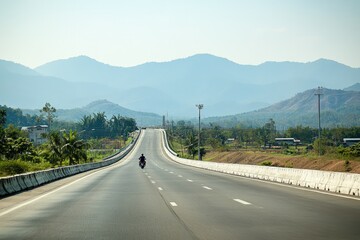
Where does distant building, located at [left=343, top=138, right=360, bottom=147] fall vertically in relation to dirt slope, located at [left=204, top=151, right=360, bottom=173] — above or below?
above

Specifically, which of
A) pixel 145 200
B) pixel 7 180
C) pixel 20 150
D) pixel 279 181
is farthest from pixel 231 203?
pixel 20 150

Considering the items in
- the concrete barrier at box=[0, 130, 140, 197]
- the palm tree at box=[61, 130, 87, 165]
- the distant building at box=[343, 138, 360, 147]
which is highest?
the distant building at box=[343, 138, 360, 147]

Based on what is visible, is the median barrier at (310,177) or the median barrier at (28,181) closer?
the median barrier at (310,177)

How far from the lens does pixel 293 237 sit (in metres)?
11.3

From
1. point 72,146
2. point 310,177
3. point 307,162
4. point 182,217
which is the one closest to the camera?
point 182,217

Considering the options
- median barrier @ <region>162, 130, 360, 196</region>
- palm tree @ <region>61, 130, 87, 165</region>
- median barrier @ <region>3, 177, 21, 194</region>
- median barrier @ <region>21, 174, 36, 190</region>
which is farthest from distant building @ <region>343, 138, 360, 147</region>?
median barrier @ <region>3, 177, 21, 194</region>

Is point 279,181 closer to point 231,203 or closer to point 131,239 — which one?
point 231,203

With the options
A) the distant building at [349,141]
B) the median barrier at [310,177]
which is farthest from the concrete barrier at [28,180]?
the distant building at [349,141]

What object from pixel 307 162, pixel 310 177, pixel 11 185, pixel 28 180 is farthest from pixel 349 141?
pixel 11 185

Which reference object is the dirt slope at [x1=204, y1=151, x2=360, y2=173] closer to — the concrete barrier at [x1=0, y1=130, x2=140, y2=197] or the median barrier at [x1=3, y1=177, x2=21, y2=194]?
the concrete barrier at [x1=0, y1=130, x2=140, y2=197]

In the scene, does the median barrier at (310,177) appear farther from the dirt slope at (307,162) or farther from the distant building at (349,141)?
the distant building at (349,141)

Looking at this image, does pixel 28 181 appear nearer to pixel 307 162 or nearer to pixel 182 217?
pixel 182 217

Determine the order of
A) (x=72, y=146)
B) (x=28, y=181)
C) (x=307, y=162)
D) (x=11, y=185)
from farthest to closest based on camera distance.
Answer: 1. (x=72, y=146)
2. (x=307, y=162)
3. (x=28, y=181)
4. (x=11, y=185)

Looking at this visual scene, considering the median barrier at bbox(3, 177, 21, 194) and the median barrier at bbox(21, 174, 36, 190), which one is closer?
the median barrier at bbox(3, 177, 21, 194)
